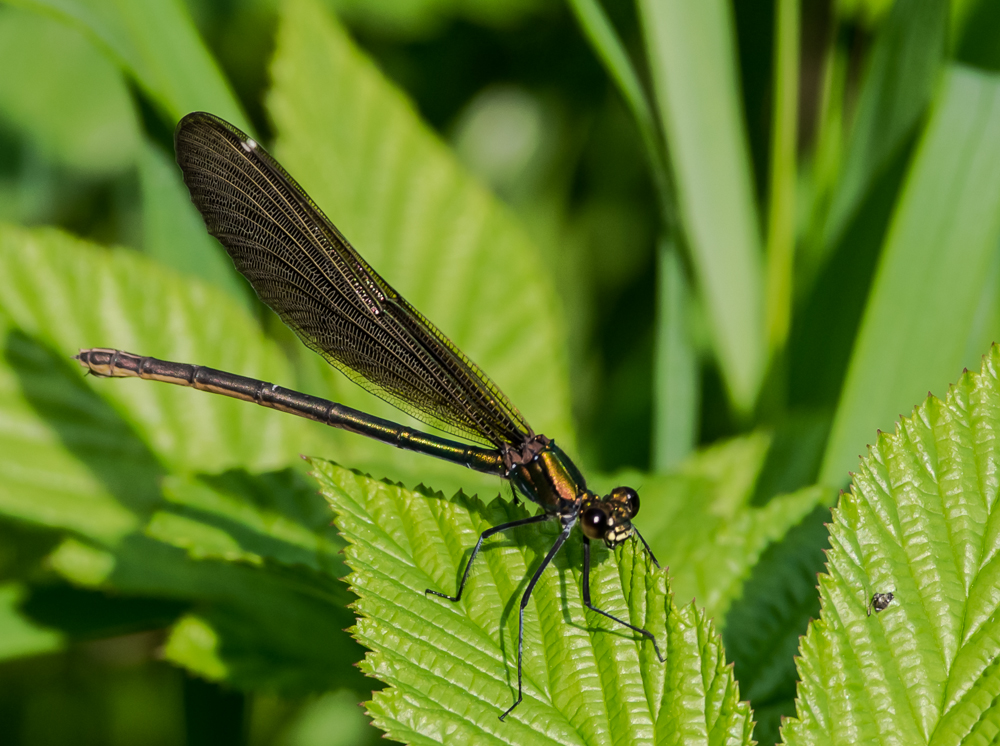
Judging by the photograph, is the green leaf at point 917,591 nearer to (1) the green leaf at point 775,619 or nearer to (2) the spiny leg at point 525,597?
(1) the green leaf at point 775,619


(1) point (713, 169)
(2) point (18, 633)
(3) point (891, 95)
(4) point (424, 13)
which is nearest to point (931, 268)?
(3) point (891, 95)

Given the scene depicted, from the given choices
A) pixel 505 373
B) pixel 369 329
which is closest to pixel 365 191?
pixel 369 329

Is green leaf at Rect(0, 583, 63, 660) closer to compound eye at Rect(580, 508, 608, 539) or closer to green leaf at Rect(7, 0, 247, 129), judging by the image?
green leaf at Rect(7, 0, 247, 129)

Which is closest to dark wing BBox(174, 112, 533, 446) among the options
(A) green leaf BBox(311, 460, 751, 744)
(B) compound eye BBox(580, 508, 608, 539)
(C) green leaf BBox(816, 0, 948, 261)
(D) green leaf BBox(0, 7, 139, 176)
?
(B) compound eye BBox(580, 508, 608, 539)

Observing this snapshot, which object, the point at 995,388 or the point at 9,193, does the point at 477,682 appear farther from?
the point at 9,193

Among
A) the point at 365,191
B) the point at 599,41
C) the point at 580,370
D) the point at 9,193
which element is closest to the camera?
the point at 599,41

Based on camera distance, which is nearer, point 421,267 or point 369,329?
point 369,329
